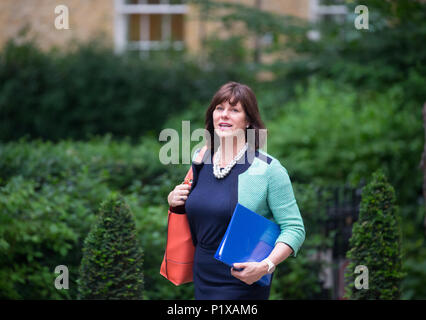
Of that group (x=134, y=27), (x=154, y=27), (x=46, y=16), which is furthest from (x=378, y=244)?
(x=46, y=16)

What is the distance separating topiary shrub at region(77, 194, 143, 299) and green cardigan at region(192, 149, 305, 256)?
1.12m

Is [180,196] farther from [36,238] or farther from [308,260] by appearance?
[308,260]

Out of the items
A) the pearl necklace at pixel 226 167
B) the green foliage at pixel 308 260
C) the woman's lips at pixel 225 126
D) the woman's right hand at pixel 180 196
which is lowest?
the green foliage at pixel 308 260

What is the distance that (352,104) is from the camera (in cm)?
719

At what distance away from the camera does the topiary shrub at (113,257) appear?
3.25 metres

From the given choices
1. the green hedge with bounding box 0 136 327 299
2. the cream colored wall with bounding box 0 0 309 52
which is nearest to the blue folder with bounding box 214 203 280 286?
the green hedge with bounding box 0 136 327 299

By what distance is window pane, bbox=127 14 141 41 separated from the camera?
1043 cm

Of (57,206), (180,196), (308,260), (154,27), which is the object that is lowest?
(308,260)

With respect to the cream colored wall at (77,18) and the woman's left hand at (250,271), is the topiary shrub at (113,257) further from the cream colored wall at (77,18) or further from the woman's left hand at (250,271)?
the cream colored wall at (77,18)

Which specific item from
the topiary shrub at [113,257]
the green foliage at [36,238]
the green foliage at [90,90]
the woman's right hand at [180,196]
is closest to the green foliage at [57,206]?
the green foliage at [36,238]

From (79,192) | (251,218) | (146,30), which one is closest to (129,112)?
(146,30)

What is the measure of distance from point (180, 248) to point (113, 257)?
2.40 ft

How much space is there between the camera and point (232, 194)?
8.22 ft

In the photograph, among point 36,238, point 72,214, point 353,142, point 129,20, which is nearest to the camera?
point 36,238
